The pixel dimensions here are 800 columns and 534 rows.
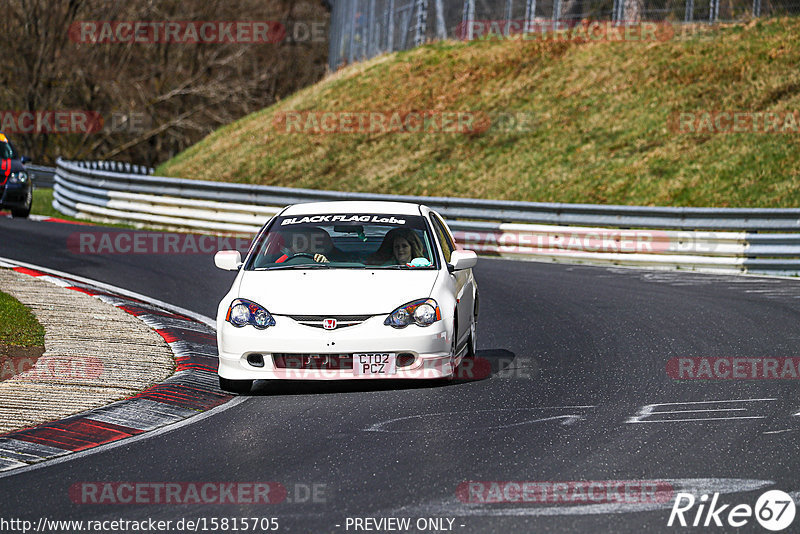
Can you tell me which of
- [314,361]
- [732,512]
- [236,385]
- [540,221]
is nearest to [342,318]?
[314,361]

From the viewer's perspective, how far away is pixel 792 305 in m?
13.8

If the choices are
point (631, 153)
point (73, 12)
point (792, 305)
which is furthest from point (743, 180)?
point (73, 12)

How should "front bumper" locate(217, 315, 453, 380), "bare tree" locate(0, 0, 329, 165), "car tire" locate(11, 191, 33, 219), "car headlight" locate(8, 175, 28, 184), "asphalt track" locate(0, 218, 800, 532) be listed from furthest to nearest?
"bare tree" locate(0, 0, 329, 165) < "car tire" locate(11, 191, 33, 219) < "car headlight" locate(8, 175, 28, 184) < "front bumper" locate(217, 315, 453, 380) < "asphalt track" locate(0, 218, 800, 532)

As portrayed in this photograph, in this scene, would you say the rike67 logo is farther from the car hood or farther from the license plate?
the car hood

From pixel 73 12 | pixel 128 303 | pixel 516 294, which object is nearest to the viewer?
pixel 128 303

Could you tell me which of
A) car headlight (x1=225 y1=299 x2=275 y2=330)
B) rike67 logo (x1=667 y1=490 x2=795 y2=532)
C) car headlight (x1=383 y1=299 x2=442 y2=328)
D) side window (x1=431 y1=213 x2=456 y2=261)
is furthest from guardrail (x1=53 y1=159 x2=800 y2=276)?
rike67 logo (x1=667 y1=490 x2=795 y2=532)

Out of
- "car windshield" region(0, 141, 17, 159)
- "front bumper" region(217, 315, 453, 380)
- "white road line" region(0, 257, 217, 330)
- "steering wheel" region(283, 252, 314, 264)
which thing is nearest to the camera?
"front bumper" region(217, 315, 453, 380)

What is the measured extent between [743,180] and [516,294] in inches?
396

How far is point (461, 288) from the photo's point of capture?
9492 mm

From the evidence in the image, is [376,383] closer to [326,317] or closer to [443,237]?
[326,317]

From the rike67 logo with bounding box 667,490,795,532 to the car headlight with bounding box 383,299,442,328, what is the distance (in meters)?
3.14

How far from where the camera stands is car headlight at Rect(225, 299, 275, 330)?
845cm

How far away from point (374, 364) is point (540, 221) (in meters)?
12.3

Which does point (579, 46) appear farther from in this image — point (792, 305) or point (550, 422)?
point (550, 422)
